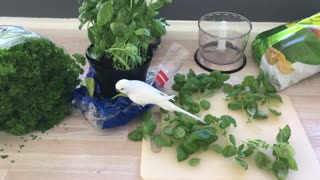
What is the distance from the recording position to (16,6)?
3.58 ft

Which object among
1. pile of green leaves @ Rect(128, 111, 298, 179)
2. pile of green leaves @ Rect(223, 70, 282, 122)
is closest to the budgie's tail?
pile of green leaves @ Rect(128, 111, 298, 179)

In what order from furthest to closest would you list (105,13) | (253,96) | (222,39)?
(222,39) → (253,96) → (105,13)

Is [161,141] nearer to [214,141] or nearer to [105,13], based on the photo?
[214,141]

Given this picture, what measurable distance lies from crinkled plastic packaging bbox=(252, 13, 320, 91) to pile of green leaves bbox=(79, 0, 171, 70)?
0.28 metres

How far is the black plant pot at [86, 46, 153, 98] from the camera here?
2.55 ft

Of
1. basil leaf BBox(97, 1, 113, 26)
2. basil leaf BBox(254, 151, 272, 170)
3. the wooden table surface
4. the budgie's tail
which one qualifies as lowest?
the wooden table surface

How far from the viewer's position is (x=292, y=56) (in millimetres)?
904

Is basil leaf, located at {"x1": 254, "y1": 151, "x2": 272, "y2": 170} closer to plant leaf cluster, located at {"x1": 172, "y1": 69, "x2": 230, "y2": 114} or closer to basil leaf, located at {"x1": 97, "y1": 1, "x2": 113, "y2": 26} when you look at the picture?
plant leaf cluster, located at {"x1": 172, "y1": 69, "x2": 230, "y2": 114}

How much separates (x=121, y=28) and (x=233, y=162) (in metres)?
0.31

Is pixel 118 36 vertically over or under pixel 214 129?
over

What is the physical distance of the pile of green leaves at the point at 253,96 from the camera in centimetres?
83

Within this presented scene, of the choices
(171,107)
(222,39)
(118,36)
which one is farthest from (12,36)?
(222,39)

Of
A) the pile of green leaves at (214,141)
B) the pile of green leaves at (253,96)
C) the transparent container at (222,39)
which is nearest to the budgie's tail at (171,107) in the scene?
the pile of green leaves at (214,141)

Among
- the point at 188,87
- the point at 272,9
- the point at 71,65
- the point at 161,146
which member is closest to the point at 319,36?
the point at 272,9
